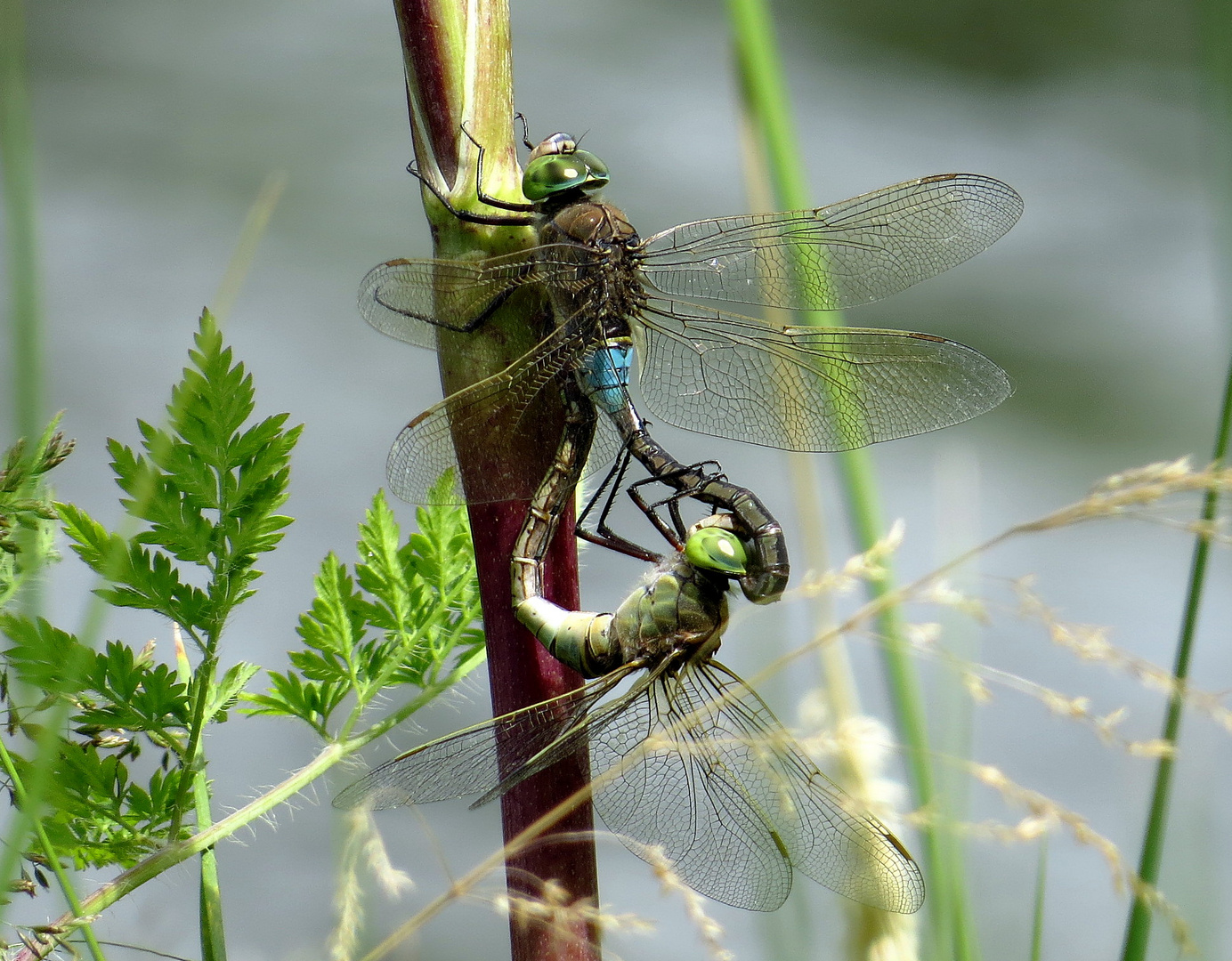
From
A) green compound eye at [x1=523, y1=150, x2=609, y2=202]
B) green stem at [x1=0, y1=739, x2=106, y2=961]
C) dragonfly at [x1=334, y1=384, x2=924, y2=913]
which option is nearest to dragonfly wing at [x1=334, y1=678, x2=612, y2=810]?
→ dragonfly at [x1=334, y1=384, x2=924, y2=913]

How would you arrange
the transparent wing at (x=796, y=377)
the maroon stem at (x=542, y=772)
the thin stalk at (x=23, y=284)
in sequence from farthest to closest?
the transparent wing at (x=796, y=377), the thin stalk at (x=23, y=284), the maroon stem at (x=542, y=772)

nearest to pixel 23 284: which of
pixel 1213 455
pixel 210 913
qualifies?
pixel 210 913

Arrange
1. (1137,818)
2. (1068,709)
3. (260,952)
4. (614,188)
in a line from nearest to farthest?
(1068,709) < (1137,818) < (260,952) < (614,188)

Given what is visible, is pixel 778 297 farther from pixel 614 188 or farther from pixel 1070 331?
pixel 1070 331

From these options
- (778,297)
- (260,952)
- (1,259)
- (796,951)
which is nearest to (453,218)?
(778,297)

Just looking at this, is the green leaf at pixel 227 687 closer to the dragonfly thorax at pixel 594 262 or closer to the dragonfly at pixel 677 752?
the dragonfly at pixel 677 752

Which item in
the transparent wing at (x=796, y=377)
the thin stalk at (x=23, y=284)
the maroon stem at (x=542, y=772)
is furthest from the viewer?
the transparent wing at (x=796, y=377)

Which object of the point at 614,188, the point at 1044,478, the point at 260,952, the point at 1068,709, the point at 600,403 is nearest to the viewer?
the point at 1068,709

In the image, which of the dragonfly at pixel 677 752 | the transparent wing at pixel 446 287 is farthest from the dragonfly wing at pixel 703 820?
the transparent wing at pixel 446 287
